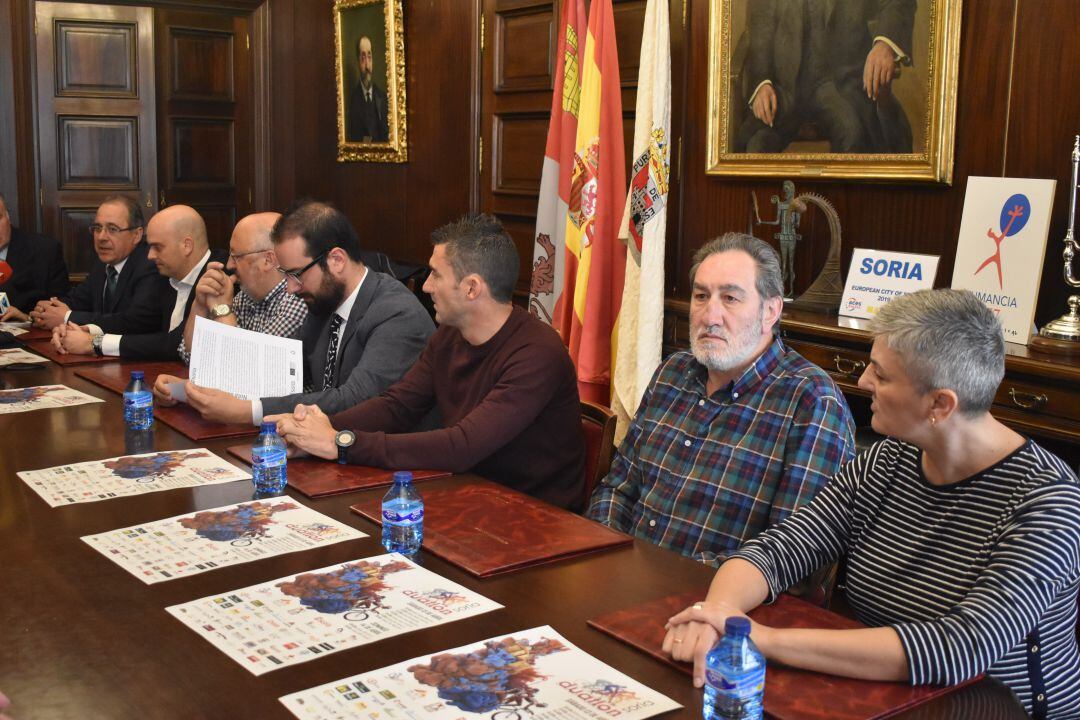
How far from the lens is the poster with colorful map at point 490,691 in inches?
53.6

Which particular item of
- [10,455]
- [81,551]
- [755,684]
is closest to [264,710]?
[755,684]

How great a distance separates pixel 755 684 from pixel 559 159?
3.69 meters

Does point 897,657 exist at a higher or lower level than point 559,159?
lower

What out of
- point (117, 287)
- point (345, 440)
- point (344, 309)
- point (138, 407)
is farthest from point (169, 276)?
point (345, 440)

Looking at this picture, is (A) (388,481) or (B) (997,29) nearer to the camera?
(A) (388,481)

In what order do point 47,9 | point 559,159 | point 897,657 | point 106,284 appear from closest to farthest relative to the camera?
point 897,657
point 559,159
point 106,284
point 47,9

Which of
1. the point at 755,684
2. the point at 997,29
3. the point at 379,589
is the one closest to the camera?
the point at 755,684

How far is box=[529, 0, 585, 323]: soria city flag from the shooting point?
4668 mm

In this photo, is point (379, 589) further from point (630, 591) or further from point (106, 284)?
point (106, 284)

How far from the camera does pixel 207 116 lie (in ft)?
23.1

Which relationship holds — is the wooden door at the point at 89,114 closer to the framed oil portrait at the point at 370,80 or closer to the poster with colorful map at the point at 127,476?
the framed oil portrait at the point at 370,80

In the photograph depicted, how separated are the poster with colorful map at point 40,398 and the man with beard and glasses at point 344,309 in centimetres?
69

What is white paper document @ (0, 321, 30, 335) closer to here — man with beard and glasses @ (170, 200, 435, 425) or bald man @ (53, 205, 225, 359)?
bald man @ (53, 205, 225, 359)

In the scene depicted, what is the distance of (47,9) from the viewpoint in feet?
21.6
